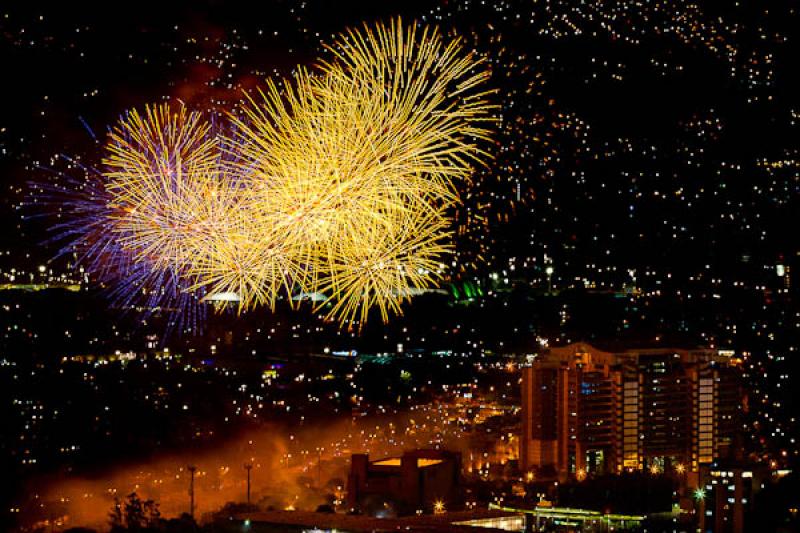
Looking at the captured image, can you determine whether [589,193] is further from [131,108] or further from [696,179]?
[131,108]

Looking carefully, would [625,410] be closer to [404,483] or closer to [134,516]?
[404,483]

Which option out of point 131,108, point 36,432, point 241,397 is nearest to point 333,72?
point 131,108

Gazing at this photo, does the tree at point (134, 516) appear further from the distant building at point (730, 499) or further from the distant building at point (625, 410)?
the distant building at point (625, 410)

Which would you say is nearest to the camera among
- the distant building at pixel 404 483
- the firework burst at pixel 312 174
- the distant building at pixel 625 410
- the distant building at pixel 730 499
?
the firework burst at pixel 312 174

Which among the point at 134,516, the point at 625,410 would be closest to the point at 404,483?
the point at 134,516

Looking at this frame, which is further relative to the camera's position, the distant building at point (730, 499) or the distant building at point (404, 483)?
the distant building at point (404, 483)

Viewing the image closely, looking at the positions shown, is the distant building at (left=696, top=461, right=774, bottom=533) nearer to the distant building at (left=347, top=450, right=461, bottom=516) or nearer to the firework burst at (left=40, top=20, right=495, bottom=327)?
the distant building at (left=347, top=450, right=461, bottom=516)
